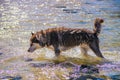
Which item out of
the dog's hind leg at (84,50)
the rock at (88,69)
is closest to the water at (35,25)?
the rock at (88,69)

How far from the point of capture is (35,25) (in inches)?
898

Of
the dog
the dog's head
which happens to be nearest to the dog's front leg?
the dog

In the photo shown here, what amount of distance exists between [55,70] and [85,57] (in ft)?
6.67

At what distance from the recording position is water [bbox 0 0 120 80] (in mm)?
13758

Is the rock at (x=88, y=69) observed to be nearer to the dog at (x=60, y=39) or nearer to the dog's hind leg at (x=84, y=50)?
the dog at (x=60, y=39)

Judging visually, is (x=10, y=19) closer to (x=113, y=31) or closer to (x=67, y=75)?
(x=113, y=31)

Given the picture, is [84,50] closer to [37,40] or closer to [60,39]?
[60,39]

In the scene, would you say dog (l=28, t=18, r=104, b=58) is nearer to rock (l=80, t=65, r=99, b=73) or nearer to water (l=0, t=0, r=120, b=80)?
water (l=0, t=0, r=120, b=80)

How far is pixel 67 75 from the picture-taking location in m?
12.1

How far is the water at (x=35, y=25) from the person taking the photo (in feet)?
45.1

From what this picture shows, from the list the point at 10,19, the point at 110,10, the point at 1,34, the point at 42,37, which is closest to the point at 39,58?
the point at 42,37

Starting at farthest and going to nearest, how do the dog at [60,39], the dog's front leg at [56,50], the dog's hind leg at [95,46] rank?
the dog's front leg at [56,50] → the dog at [60,39] → the dog's hind leg at [95,46]

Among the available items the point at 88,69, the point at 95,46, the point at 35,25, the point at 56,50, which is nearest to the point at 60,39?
the point at 56,50

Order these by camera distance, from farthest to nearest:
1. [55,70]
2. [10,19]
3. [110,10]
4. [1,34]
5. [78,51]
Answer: [110,10] < [10,19] < [1,34] < [78,51] < [55,70]
